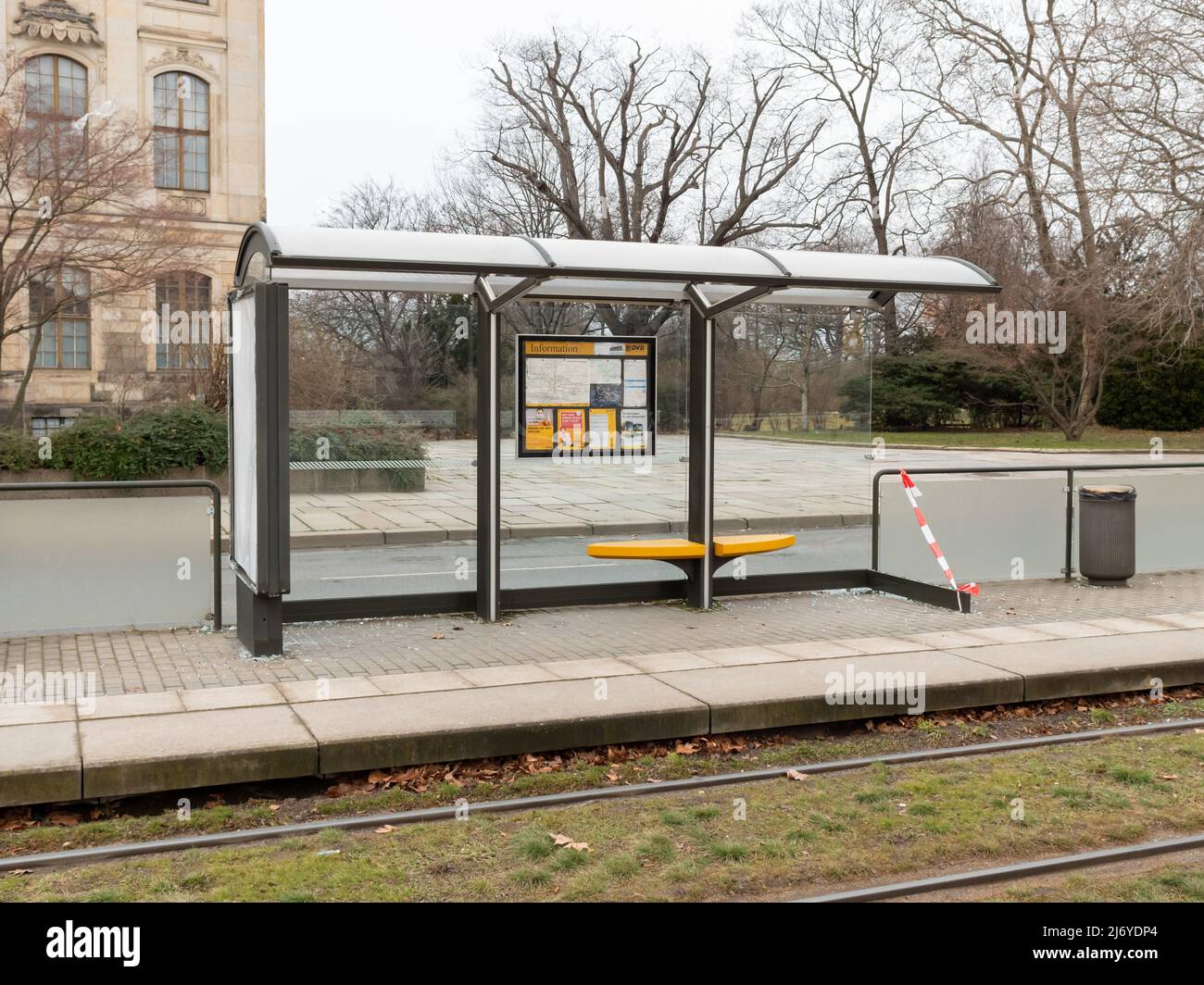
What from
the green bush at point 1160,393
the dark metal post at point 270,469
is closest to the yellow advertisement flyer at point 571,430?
the dark metal post at point 270,469

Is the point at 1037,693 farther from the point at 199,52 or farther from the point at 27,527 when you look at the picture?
the point at 199,52

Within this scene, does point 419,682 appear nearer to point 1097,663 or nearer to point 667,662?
point 667,662

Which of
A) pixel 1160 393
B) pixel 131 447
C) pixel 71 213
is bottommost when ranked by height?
pixel 131 447

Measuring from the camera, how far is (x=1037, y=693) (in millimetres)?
8039

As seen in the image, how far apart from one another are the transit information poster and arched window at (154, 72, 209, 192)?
35.1 meters

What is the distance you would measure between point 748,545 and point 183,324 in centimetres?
2293

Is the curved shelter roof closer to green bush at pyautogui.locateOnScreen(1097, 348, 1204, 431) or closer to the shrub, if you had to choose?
the shrub

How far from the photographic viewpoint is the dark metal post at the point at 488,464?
986 cm

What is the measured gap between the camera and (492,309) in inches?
383

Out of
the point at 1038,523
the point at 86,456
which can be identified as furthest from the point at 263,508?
the point at 86,456

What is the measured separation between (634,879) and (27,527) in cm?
585

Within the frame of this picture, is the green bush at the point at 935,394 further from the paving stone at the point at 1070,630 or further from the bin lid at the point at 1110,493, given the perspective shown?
the paving stone at the point at 1070,630

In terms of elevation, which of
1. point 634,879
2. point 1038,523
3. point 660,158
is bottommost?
point 634,879

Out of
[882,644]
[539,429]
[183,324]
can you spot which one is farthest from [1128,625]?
[183,324]
